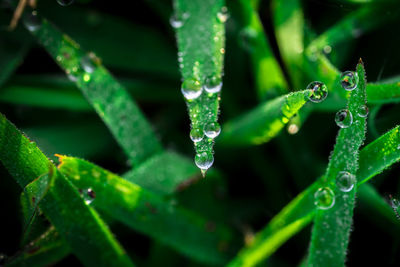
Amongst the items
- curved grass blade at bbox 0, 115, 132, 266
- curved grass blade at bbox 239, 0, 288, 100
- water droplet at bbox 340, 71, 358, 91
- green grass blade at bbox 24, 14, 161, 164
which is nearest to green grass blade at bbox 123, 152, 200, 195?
green grass blade at bbox 24, 14, 161, 164

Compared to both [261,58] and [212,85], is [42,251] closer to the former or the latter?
[212,85]

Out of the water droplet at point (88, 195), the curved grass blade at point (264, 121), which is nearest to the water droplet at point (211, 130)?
the curved grass blade at point (264, 121)

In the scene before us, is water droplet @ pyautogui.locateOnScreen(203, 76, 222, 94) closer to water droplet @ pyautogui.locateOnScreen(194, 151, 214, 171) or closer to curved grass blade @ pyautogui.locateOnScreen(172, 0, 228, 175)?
curved grass blade @ pyautogui.locateOnScreen(172, 0, 228, 175)

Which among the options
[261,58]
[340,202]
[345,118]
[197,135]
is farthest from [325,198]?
[261,58]

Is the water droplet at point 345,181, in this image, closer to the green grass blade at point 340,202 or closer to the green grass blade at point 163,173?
the green grass blade at point 340,202

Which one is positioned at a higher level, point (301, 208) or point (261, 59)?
point (261, 59)

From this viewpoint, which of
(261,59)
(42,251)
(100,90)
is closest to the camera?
(42,251)
